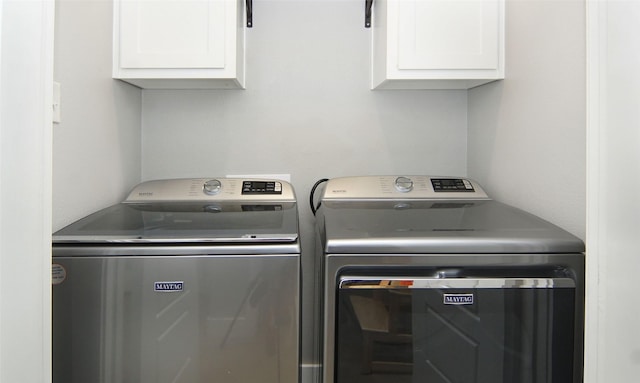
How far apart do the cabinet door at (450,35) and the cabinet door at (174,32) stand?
69cm

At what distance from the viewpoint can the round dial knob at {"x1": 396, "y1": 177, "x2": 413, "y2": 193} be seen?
1.72 metres

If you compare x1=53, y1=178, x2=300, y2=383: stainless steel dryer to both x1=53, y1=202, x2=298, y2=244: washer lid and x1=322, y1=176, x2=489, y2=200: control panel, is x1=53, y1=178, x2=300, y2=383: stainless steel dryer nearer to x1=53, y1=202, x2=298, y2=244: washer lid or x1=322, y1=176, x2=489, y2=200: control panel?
x1=53, y1=202, x2=298, y2=244: washer lid

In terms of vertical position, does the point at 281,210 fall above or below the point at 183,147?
below

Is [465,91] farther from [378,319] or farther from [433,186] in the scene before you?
[378,319]

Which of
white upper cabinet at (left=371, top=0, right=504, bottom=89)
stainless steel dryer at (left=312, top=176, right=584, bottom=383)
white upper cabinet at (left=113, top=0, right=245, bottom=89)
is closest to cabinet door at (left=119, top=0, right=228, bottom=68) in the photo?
white upper cabinet at (left=113, top=0, right=245, bottom=89)

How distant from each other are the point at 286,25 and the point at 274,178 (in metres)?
0.70

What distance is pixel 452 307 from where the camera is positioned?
1.14 m

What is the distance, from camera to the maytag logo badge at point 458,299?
3.73 ft

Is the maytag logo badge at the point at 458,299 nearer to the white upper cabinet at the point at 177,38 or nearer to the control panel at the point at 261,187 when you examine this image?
the control panel at the point at 261,187
